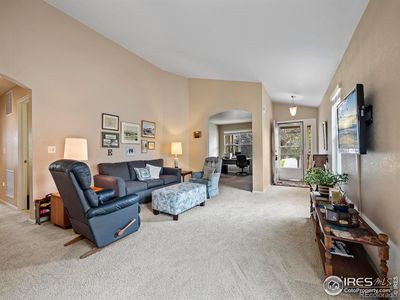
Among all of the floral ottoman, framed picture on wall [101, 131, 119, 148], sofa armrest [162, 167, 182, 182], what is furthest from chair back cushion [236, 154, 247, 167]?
framed picture on wall [101, 131, 119, 148]

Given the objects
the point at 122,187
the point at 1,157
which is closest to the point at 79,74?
the point at 122,187

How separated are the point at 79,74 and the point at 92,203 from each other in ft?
8.97

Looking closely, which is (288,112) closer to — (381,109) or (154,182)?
(154,182)

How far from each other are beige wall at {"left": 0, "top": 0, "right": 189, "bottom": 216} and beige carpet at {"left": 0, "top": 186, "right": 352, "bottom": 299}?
149cm

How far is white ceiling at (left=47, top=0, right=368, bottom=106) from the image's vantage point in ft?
7.32

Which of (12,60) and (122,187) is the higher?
(12,60)

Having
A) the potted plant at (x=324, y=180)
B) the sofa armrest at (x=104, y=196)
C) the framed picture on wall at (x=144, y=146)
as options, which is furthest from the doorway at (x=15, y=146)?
the potted plant at (x=324, y=180)

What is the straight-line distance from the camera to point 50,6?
324cm

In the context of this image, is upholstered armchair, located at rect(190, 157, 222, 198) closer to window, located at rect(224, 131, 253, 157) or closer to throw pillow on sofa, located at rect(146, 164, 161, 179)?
throw pillow on sofa, located at rect(146, 164, 161, 179)

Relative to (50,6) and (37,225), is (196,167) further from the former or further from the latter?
(50,6)

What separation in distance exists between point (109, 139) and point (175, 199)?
7.07ft

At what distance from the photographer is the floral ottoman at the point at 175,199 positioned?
3221mm

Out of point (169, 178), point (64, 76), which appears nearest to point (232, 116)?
point (169, 178)

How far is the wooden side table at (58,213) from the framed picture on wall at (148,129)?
2.53 metres
